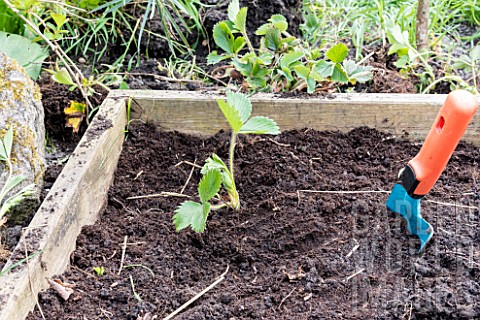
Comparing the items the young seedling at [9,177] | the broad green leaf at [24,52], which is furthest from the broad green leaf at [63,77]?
the young seedling at [9,177]

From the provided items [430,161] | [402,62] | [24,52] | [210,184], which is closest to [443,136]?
[430,161]

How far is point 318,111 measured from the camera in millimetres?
2129

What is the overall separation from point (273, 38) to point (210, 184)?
79 cm

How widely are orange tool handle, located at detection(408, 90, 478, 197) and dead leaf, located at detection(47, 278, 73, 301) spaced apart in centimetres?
88

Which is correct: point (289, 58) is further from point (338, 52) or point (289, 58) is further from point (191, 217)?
point (191, 217)

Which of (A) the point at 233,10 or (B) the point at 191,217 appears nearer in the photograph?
(B) the point at 191,217

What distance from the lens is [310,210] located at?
Answer: 69.3 inches

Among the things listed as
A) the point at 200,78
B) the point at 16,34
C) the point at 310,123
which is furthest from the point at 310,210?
the point at 16,34

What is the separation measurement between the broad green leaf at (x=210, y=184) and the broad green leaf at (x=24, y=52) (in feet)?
3.60

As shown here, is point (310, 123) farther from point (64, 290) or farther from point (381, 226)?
point (64, 290)

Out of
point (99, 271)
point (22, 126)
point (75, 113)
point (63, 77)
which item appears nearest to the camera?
point (99, 271)

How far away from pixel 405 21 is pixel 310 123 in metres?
1.11

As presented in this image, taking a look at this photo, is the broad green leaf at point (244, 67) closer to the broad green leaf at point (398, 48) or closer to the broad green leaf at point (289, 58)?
the broad green leaf at point (289, 58)

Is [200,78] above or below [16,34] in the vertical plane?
below
